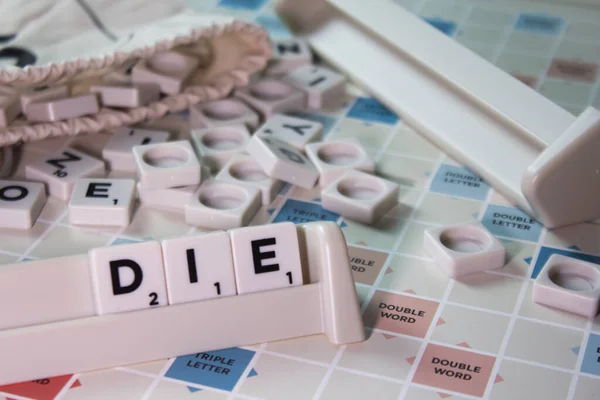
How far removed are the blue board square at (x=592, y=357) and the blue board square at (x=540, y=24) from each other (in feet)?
2.64

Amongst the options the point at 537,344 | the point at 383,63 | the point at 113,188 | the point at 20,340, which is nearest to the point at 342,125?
the point at 383,63

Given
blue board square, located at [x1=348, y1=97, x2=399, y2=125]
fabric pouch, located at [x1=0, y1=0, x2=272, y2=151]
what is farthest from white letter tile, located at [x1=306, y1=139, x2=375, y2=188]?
fabric pouch, located at [x1=0, y1=0, x2=272, y2=151]

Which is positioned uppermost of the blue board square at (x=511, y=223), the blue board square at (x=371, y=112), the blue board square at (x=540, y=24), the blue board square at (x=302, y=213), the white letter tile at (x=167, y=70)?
the white letter tile at (x=167, y=70)

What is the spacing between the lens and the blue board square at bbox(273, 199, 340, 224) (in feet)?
3.69

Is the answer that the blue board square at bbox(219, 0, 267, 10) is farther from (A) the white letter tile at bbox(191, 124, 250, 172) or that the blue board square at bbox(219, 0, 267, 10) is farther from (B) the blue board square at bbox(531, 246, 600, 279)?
(B) the blue board square at bbox(531, 246, 600, 279)

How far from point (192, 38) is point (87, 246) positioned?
406mm

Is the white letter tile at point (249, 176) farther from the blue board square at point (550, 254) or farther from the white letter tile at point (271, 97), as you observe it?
the blue board square at point (550, 254)

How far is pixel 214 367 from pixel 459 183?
48 centimetres

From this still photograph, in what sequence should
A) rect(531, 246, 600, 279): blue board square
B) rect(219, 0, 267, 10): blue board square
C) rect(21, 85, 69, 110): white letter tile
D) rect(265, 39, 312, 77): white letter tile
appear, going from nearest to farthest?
1. rect(531, 246, 600, 279): blue board square
2. rect(21, 85, 69, 110): white letter tile
3. rect(265, 39, 312, 77): white letter tile
4. rect(219, 0, 267, 10): blue board square

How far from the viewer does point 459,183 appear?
1199mm

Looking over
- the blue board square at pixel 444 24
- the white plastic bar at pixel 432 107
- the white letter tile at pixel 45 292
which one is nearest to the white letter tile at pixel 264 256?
the white letter tile at pixel 45 292

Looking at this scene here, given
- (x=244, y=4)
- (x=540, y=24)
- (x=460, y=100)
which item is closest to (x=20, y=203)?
(x=460, y=100)

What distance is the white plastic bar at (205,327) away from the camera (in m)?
0.85

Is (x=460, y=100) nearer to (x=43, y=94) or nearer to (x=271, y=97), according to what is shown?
(x=271, y=97)
